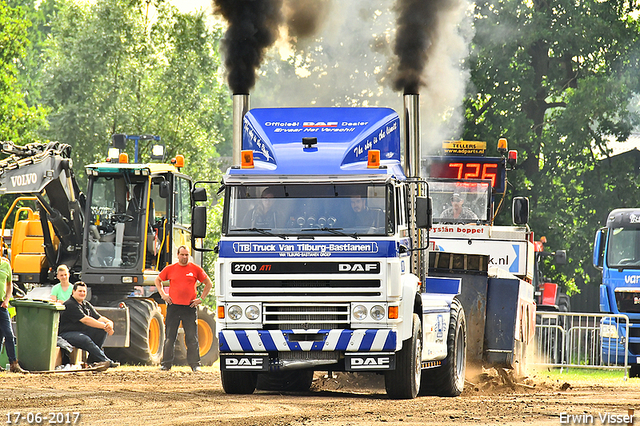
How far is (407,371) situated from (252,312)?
6.38 feet

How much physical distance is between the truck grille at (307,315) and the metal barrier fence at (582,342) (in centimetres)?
980

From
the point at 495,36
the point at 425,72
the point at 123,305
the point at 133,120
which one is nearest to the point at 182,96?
the point at 133,120

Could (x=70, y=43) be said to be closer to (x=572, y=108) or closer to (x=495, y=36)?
(x=495, y=36)

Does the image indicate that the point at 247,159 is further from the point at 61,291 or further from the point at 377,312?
the point at 61,291

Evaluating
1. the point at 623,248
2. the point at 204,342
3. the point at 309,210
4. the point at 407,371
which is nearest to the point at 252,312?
the point at 309,210

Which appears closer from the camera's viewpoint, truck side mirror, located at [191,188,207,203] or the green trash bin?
truck side mirror, located at [191,188,207,203]

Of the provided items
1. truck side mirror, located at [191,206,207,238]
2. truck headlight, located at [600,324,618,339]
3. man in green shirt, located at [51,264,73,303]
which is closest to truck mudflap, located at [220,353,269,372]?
truck side mirror, located at [191,206,207,238]

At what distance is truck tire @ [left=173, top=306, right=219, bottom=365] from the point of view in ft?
71.4

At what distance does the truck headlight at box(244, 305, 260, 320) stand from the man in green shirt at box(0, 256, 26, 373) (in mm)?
5842

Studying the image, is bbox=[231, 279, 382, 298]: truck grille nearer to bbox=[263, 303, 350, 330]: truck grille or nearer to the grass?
bbox=[263, 303, 350, 330]: truck grille

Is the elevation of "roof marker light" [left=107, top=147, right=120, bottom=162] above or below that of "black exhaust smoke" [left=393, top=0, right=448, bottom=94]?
below

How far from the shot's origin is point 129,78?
129 feet

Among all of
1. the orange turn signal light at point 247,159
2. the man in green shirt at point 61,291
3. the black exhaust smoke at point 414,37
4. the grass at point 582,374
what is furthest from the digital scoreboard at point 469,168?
the orange turn signal light at point 247,159

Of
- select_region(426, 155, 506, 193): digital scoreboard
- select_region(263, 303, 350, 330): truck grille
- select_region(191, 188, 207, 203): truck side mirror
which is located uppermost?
select_region(426, 155, 506, 193): digital scoreboard
